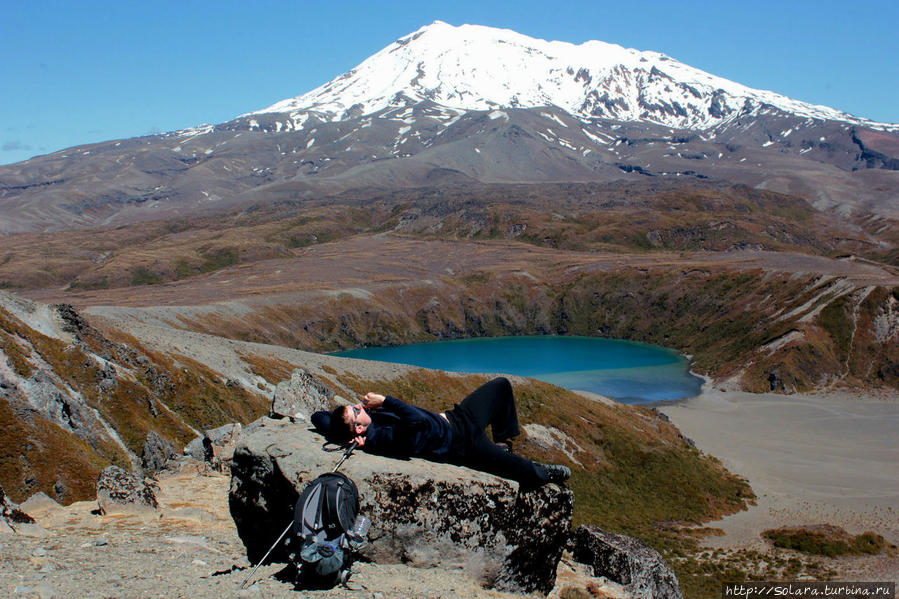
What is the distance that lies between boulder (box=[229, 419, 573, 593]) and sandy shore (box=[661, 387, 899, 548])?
3155 cm

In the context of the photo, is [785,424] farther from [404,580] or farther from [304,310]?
[304,310]

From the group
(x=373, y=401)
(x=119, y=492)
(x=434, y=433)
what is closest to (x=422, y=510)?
(x=434, y=433)

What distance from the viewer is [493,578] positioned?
33.2 ft

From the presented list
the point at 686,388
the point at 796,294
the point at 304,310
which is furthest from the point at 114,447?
the point at 796,294

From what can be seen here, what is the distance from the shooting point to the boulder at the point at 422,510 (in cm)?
951

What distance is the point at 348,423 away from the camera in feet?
32.5

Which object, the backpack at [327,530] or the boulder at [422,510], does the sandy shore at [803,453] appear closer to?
the boulder at [422,510]

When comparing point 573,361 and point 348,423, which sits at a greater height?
point 348,423

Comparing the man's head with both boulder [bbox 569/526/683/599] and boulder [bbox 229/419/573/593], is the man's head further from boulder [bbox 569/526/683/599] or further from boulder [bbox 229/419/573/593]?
boulder [bbox 569/526/683/599]

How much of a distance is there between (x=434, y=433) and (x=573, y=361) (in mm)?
112842

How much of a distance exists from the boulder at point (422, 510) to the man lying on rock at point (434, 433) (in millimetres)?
196

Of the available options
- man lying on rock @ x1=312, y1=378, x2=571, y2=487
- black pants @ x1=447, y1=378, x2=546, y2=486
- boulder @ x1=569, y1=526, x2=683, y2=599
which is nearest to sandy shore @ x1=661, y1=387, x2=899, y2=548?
boulder @ x1=569, y1=526, x2=683, y2=599

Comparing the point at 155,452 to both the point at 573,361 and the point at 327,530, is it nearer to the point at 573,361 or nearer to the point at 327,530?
the point at 327,530

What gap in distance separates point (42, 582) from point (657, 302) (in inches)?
5726
